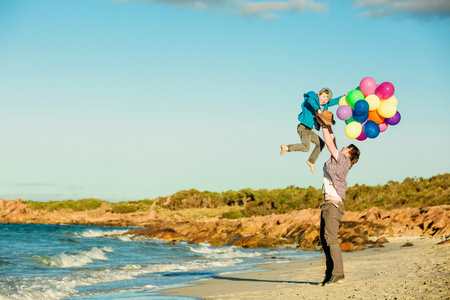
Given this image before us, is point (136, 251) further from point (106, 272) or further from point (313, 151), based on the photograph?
point (313, 151)

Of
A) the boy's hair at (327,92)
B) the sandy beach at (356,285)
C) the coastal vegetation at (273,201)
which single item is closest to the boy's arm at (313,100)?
the boy's hair at (327,92)

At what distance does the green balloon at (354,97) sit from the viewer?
8141mm

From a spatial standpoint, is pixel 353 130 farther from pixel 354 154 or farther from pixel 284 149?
pixel 284 149

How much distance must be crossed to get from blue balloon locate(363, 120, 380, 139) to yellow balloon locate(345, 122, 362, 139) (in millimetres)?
172

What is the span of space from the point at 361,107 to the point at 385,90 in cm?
61

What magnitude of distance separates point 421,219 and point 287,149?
17944 mm

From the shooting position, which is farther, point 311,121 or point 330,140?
point 311,121

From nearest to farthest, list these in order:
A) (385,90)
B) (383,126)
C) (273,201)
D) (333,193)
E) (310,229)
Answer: (333,193)
(385,90)
(383,126)
(310,229)
(273,201)

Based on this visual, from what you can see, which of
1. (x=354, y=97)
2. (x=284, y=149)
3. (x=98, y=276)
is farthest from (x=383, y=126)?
(x=98, y=276)

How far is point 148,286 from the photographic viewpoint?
11383 mm

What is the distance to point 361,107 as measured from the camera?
7957 millimetres

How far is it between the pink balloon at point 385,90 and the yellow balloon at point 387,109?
0.40ft

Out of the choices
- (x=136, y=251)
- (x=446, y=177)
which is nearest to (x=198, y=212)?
(x=446, y=177)

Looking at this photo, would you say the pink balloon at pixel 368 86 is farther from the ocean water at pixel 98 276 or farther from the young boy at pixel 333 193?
the ocean water at pixel 98 276
